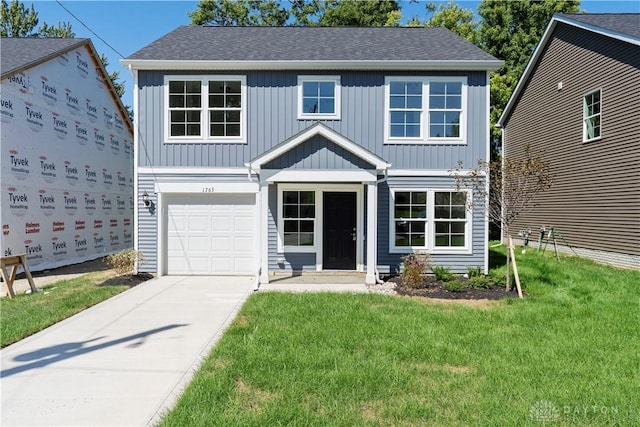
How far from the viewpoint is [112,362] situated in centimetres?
465

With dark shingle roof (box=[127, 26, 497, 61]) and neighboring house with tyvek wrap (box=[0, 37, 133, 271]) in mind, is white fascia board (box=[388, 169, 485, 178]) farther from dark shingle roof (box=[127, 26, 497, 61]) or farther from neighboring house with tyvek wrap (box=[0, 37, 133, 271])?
neighboring house with tyvek wrap (box=[0, 37, 133, 271])

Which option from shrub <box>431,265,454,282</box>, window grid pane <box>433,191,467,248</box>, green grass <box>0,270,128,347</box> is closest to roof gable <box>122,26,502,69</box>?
window grid pane <box>433,191,467,248</box>

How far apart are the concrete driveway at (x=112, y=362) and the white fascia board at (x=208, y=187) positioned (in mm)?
3350

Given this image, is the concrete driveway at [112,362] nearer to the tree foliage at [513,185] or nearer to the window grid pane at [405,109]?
the tree foliage at [513,185]

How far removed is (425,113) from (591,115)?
6.23 meters

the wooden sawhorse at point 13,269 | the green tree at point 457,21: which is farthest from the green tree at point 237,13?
the wooden sawhorse at point 13,269

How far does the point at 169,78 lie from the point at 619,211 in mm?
12805

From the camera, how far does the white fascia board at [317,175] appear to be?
9.11 meters

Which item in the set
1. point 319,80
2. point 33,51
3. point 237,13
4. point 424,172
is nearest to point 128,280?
point 319,80

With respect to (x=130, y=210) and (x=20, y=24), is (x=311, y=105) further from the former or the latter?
(x=20, y=24)

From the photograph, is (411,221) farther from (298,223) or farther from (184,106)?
(184,106)

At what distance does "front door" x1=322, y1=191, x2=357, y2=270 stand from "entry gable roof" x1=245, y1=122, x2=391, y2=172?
1642 mm

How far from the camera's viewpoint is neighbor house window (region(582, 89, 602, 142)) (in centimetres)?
1221

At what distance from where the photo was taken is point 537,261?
1123 cm
